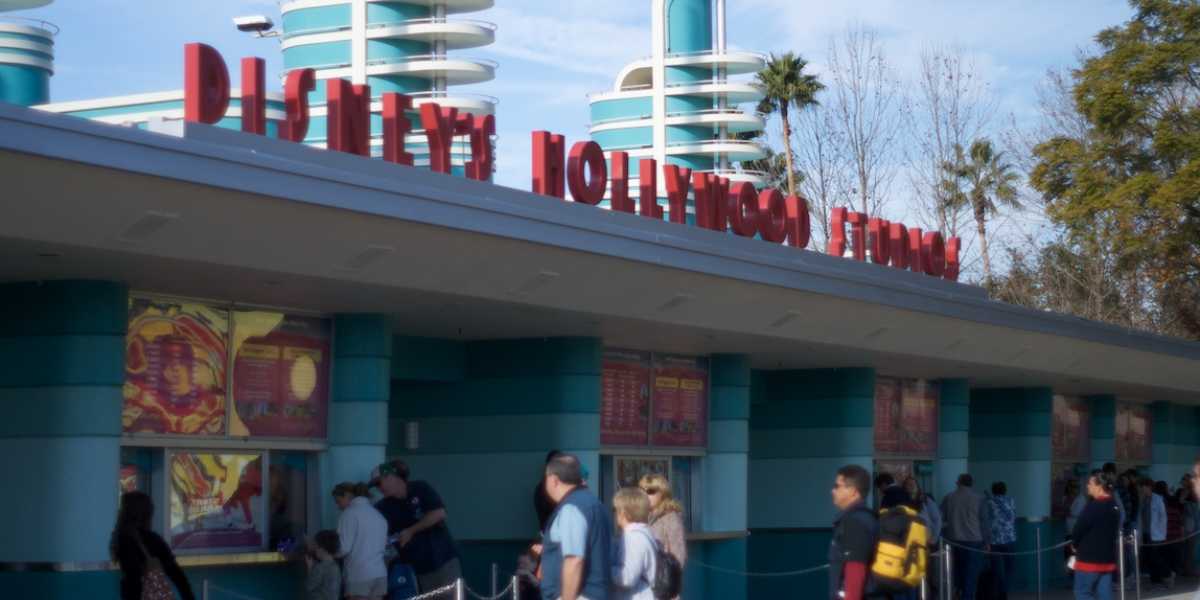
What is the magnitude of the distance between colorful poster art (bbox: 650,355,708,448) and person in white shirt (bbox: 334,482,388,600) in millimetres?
6161

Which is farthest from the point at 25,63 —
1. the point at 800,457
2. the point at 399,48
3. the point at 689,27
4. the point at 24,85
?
the point at 689,27

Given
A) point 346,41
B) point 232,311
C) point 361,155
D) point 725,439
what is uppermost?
point 346,41

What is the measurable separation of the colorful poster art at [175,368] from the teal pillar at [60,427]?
21.4 inches

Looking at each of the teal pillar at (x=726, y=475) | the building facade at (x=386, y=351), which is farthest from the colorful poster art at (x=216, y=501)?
the teal pillar at (x=726, y=475)

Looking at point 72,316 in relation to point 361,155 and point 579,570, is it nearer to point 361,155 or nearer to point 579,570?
point 361,155

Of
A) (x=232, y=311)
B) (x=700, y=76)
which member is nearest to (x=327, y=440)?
(x=232, y=311)

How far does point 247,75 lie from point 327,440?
362 cm

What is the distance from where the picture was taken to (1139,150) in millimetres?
30891

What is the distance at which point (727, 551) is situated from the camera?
68.3 ft

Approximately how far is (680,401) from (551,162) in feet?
16.4

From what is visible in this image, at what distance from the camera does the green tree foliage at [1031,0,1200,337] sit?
29.8 metres

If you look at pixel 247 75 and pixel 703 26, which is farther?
pixel 703 26

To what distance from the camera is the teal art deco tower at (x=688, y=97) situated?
70.2m

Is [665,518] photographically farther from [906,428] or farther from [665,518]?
[906,428]
